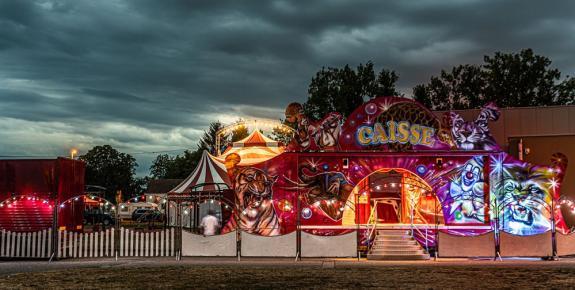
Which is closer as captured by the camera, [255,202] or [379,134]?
[379,134]

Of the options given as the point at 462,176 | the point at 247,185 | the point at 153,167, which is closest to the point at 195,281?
the point at 247,185

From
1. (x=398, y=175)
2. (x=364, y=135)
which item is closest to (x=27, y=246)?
(x=364, y=135)

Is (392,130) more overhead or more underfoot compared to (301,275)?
more overhead

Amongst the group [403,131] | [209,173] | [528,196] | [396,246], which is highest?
[403,131]

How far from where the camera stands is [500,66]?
167 feet

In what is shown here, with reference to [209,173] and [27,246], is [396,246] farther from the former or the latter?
[209,173]

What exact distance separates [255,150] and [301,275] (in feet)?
51.6

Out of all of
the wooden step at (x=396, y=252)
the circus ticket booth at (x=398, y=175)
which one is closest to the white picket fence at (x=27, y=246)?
the circus ticket booth at (x=398, y=175)

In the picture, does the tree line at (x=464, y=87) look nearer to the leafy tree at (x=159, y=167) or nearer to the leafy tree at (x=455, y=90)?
the leafy tree at (x=455, y=90)

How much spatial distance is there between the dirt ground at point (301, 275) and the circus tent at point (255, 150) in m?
12.0

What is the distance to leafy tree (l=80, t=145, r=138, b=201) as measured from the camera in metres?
93.7

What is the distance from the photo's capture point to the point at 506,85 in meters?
50.7

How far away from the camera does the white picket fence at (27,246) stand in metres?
20.1

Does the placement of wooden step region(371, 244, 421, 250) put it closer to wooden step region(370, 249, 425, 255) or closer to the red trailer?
wooden step region(370, 249, 425, 255)
